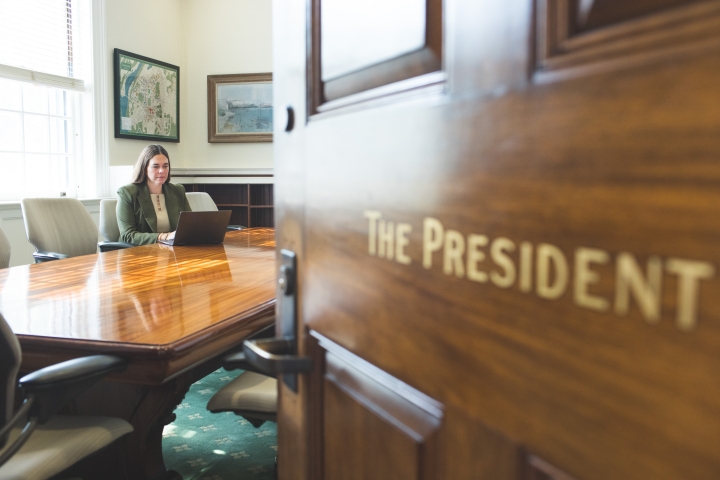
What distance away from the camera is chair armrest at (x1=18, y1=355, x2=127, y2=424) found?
1098mm

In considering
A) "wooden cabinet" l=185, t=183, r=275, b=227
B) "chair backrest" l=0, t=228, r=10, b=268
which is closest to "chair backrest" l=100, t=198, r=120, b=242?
"chair backrest" l=0, t=228, r=10, b=268

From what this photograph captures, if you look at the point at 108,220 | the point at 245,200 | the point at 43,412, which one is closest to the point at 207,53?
the point at 245,200

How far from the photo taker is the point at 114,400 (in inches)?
62.7

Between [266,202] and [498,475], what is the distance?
231 inches

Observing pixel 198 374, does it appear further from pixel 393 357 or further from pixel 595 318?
pixel 595 318

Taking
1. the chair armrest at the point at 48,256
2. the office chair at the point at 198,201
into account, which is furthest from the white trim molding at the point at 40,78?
the chair armrest at the point at 48,256

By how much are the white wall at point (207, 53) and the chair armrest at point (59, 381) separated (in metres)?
5.12

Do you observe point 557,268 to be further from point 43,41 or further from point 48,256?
point 43,41

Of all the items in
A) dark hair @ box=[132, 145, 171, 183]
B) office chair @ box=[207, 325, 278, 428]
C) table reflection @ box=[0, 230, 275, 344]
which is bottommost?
office chair @ box=[207, 325, 278, 428]

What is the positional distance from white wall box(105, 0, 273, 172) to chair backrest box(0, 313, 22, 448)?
5.21m

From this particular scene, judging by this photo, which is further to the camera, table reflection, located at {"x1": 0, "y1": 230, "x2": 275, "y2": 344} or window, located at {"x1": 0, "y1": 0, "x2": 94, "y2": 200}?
window, located at {"x1": 0, "y1": 0, "x2": 94, "y2": 200}

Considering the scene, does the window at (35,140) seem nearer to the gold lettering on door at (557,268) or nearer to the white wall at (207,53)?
the white wall at (207,53)

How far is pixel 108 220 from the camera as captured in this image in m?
3.70

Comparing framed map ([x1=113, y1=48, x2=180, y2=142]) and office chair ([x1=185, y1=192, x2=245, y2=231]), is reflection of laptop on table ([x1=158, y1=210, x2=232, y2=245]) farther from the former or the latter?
framed map ([x1=113, y1=48, x2=180, y2=142])
